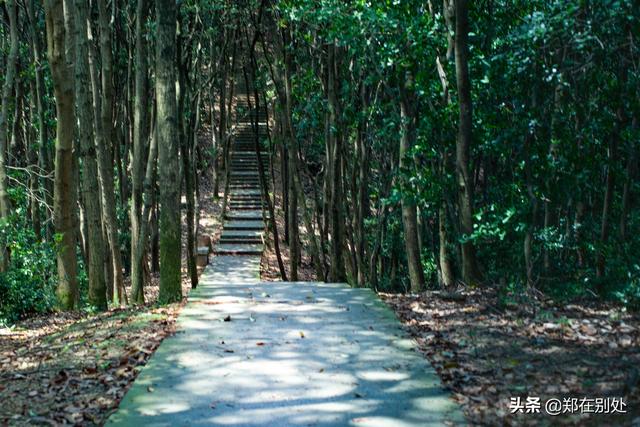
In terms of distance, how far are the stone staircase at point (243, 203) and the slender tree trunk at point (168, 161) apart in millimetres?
10576

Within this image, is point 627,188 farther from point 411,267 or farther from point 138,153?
point 138,153

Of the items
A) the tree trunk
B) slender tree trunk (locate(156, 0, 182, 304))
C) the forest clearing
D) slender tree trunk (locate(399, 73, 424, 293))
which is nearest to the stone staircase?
the forest clearing

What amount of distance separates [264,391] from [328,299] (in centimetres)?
406

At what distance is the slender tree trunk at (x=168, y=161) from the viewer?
9617 mm

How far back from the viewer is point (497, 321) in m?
7.74

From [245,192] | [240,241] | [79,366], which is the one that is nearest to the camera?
[79,366]

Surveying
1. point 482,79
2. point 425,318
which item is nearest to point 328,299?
point 425,318

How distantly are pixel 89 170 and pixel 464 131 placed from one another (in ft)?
21.0

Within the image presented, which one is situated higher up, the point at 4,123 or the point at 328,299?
the point at 4,123

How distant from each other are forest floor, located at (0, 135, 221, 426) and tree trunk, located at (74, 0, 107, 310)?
7.58 ft

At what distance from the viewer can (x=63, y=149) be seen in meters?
11.4

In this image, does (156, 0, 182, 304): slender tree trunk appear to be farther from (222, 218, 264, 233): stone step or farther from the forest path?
(222, 218, 264, 233): stone step

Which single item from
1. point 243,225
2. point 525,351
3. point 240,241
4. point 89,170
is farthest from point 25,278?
point 243,225

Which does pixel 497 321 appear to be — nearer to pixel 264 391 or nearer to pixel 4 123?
pixel 264 391
